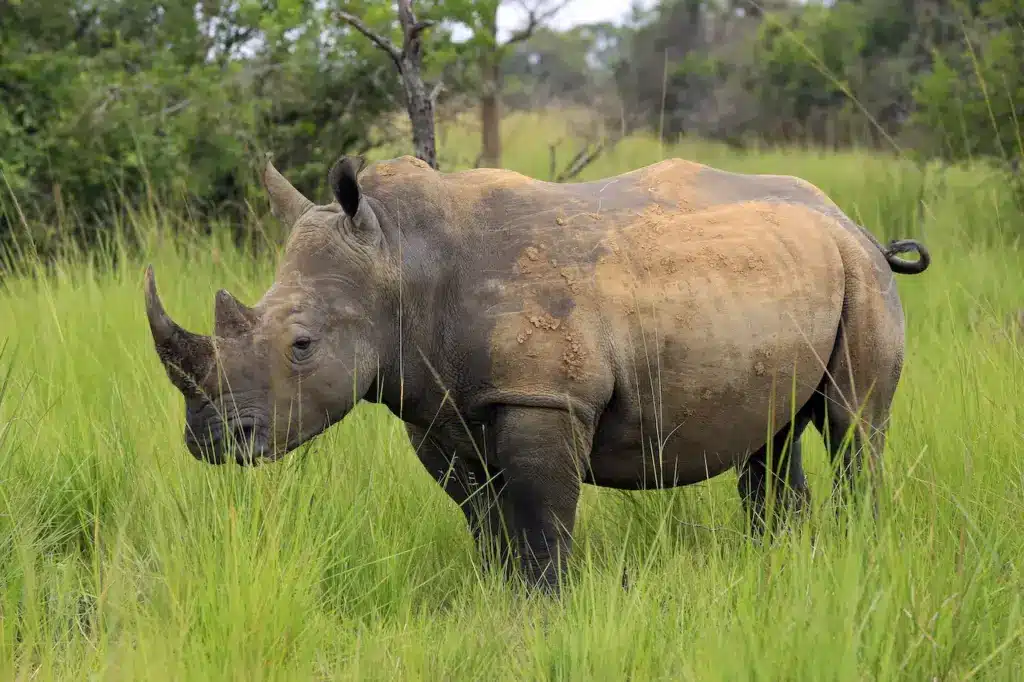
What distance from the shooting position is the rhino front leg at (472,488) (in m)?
3.57

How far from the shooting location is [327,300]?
3295 millimetres

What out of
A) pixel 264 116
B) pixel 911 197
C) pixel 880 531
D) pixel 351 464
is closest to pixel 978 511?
pixel 880 531

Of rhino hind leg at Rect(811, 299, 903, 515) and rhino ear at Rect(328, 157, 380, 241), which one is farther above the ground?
rhino ear at Rect(328, 157, 380, 241)

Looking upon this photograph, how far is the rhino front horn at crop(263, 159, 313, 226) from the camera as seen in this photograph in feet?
11.8

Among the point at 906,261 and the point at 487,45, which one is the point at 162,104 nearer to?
the point at 487,45

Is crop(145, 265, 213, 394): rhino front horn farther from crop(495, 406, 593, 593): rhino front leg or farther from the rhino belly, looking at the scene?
the rhino belly

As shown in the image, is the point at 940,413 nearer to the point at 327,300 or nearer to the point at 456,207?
the point at 456,207

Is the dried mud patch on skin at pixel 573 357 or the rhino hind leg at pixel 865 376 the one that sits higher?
the dried mud patch on skin at pixel 573 357

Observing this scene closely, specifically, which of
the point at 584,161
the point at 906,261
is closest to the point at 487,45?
the point at 584,161

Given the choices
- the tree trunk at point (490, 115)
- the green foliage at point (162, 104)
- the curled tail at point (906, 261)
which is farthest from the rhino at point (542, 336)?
the tree trunk at point (490, 115)

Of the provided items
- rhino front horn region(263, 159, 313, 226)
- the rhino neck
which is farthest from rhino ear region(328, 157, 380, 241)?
rhino front horn region(263, 159, 313, 226)

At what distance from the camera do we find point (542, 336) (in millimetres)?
3271

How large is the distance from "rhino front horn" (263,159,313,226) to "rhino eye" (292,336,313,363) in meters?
0.49

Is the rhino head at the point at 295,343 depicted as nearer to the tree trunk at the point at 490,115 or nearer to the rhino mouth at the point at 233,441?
the rhino mouth at the point at 233,441
